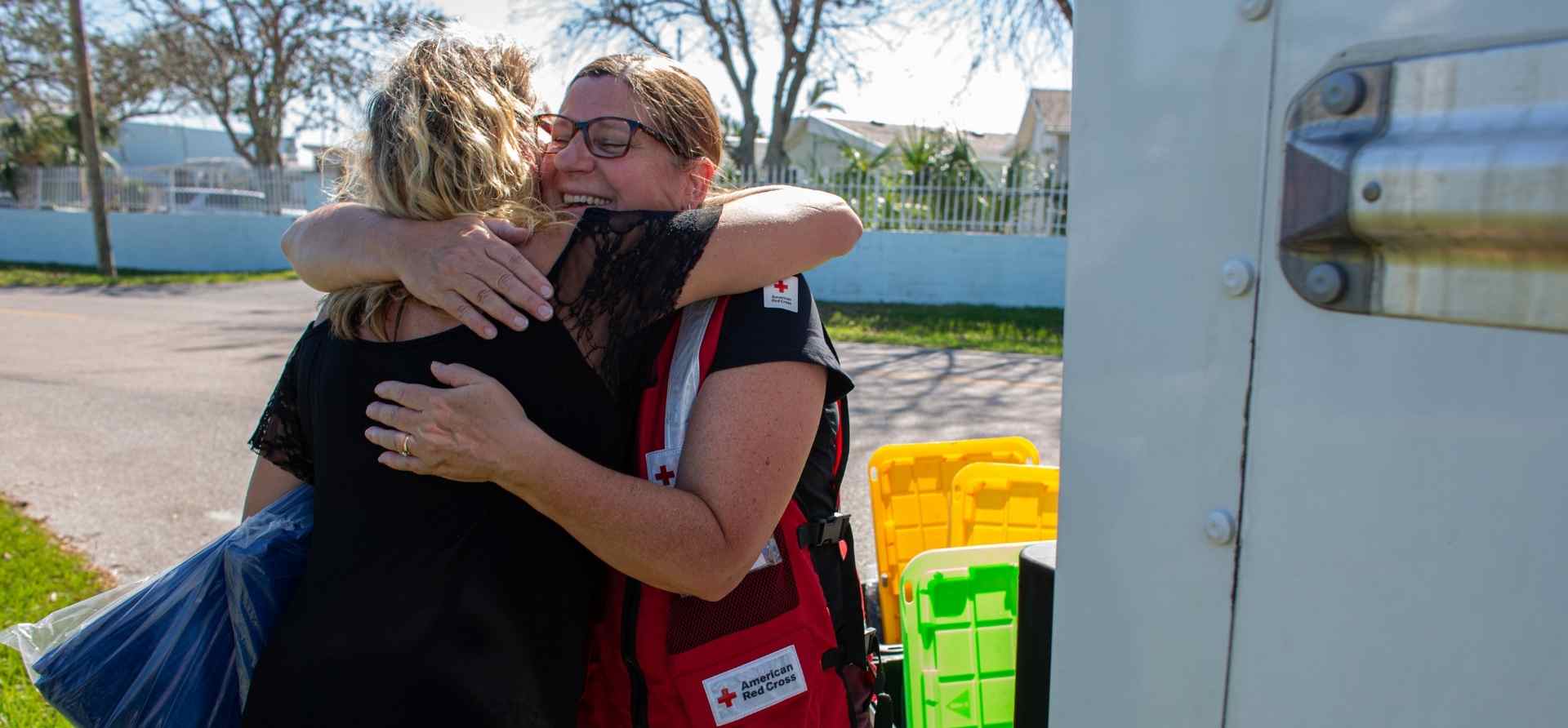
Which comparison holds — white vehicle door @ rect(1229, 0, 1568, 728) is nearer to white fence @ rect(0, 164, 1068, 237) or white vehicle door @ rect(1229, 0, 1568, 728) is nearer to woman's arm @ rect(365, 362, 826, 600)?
woman's arm @ rect(365, 362, 826, 600)

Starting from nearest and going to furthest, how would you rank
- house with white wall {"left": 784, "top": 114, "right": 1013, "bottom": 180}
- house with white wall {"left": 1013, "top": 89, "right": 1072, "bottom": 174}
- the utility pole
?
the utility pole
house with white wall {"left": 784, "top": 114, "right": 1013, "bottom": 180}
house with white wall {"left": 1013, "top": 89, "right": 1072, "bottom": 174}

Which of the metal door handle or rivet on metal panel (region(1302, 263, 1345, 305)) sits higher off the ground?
the metal door handle

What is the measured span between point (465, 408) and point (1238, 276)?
Answer: 965mm

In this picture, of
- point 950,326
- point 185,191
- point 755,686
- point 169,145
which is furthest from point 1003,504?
point 169,145

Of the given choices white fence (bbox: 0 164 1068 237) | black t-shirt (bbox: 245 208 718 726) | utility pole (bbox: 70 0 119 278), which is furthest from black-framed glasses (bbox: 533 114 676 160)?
utility pole (bbox: 70 0 119 278)

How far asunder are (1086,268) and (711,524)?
0.64 metres

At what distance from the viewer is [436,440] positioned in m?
1.45

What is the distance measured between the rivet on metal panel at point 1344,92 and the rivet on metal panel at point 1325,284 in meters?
0.12

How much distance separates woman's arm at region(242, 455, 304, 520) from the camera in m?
1.89

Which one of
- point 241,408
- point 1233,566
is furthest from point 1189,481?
point 241,408

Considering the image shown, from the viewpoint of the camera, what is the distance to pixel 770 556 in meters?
1.69

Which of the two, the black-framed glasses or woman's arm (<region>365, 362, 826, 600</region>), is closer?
woman's arm (<region>365, 362, 826, 600</region>)

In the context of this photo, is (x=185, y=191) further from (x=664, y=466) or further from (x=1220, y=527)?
(x=1220, y=527)

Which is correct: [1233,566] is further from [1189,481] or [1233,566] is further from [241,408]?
[241,408]
